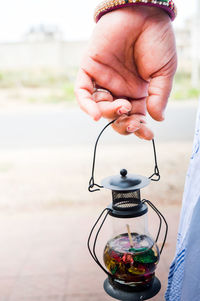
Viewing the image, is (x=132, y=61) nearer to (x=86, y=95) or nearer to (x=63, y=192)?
(x=86, y=95)

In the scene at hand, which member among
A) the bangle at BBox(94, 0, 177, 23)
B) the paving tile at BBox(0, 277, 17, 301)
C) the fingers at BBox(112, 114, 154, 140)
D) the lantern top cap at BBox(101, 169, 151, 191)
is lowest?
the paving tile at BBox(0, 277, 17, 301)

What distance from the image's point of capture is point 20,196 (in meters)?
3.74

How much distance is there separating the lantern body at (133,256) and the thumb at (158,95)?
0.34 metres

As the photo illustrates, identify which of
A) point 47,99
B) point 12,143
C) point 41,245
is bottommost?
point 47,99

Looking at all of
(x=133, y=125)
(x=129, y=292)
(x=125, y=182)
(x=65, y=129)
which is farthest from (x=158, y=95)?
(x=65, y=129)

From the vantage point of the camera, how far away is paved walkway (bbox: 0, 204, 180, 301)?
200 cm

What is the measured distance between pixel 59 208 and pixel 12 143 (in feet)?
11.4

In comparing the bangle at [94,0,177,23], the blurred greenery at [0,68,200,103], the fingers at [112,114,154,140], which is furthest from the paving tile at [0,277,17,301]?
the blurred greenery at [0,68,200,103]

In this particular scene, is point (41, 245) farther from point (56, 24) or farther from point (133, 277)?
point (56, 24)

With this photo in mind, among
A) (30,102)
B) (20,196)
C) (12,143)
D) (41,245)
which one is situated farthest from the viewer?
(30,102)

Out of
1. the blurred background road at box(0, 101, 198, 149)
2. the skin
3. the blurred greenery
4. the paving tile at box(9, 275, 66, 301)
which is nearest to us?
the skin

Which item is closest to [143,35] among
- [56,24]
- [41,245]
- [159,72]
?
[159,72]

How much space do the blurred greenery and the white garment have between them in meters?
12.7

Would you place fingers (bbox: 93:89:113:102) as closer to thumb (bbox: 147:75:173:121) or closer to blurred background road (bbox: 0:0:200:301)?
thumb (bbox: 147:75:173:121)
